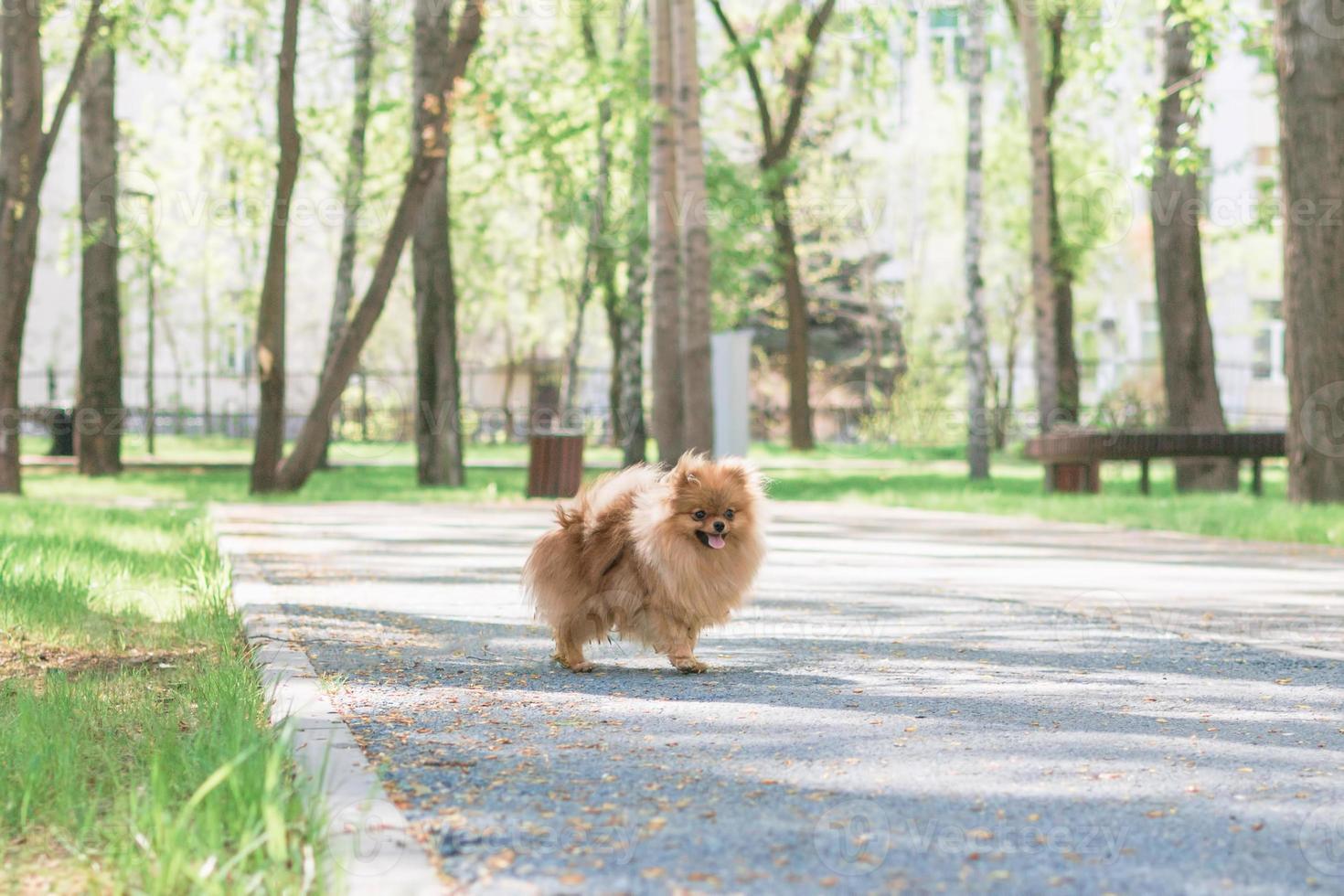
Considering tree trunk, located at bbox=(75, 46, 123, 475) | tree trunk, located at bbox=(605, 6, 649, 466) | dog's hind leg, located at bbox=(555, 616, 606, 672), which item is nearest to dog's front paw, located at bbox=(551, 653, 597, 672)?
dog's hind leg, located at bbox=(555, 616, 606, 672)

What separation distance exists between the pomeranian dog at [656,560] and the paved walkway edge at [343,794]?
103 cm

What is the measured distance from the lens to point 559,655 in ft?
23.2

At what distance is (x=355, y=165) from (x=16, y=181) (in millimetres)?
9912

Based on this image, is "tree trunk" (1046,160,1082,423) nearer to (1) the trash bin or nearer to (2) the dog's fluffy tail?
(1) the trash bin

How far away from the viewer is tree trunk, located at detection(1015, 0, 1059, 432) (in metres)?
26.0

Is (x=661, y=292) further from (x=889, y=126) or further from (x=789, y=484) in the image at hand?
(x=889, y=126)

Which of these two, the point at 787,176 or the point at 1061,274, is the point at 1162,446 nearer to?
the point at 1061,274

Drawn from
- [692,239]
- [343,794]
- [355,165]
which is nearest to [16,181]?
[692,239]

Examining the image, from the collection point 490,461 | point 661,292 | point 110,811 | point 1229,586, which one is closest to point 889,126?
point 490,461

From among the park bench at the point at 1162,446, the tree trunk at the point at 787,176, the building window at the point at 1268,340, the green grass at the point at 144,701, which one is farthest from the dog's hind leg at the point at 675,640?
the building window at the point at 1268,340

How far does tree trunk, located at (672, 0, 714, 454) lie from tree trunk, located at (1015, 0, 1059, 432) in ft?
24.8

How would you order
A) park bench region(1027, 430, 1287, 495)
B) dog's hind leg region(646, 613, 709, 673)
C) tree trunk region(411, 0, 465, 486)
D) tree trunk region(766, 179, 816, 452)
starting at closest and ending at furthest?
dog's hind leg region(646, 613, 709, 673) < park bench region(1027, 430, 1287, 495) < tree trunk region(411, 0, 465, 486) < tree trunk region(766, 179, 816, 452)

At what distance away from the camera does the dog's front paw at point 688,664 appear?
22.6 ft

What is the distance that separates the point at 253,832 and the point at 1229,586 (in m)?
8.00
